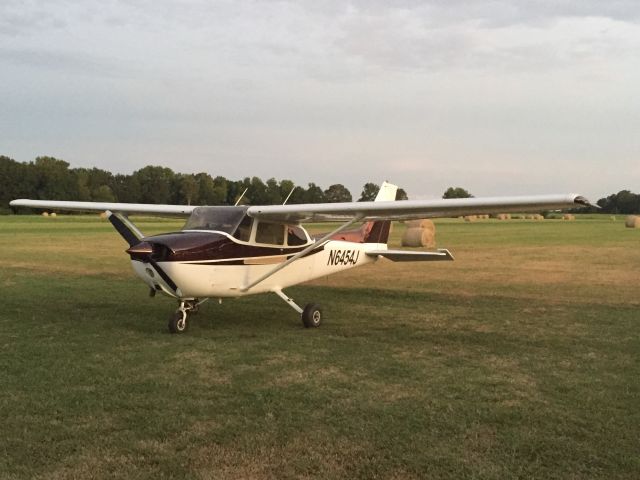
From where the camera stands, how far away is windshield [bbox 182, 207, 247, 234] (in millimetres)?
8070

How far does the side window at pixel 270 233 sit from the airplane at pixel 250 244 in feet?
0.05

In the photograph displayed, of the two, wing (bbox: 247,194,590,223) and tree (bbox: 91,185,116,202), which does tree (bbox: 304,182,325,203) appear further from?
wing (bbox: 247,194,590,223)

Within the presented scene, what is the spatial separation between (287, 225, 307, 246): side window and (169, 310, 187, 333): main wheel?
2078 mm

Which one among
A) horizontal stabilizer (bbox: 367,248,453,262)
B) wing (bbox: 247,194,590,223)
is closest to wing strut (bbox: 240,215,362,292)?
wing (bbox: 247,194,590,223)

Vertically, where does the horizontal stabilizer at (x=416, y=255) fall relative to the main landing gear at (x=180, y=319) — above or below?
above

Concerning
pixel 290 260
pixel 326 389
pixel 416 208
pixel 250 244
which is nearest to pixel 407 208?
pixel 416 208

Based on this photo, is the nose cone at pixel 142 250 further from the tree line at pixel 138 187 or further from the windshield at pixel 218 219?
the tree line at pixel 138 187

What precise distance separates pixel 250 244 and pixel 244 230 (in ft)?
0.73

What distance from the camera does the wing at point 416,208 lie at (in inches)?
275

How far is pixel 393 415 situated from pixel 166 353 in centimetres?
321

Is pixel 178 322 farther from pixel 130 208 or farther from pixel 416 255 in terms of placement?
pixel 416 255

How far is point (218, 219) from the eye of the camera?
8.19m

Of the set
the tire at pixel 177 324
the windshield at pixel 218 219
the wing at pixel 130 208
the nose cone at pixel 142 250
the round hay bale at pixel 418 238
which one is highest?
the wing at pixel 130 208

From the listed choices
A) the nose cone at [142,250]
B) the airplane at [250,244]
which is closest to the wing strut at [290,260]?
the airplane at [250,244]
